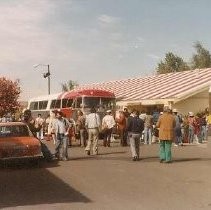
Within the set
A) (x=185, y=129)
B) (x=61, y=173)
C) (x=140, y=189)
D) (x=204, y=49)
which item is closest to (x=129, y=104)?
(x=185, y=129)

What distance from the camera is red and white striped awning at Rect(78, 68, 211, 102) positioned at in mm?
34656

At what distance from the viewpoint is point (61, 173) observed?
14.9 meters

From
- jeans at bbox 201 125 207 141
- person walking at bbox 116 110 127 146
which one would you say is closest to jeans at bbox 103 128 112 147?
person walking at bbox 116 110 127 146

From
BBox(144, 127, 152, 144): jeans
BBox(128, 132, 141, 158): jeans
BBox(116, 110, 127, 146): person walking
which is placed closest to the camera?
BBox(128, 132, 141, 158): jeans

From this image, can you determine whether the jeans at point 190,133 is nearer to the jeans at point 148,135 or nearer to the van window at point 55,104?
the jeans at point 148,135

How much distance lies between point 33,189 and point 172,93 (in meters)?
23.9

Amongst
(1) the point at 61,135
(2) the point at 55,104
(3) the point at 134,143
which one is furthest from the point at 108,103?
(3) the point at 134,143

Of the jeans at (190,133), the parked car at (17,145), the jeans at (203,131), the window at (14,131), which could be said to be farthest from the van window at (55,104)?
the parked car at (17,145)

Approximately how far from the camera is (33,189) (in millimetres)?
11977

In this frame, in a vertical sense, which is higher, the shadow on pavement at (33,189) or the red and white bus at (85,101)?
the red and white bus at (85,101)

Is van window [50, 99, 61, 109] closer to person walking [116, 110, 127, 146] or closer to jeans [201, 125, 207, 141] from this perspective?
person walking [116, 110, 127, 146]

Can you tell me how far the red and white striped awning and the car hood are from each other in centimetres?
1778

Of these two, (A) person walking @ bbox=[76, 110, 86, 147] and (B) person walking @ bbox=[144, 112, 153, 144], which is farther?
(B) person walking @ bbox=[144, 112, 153, 144]

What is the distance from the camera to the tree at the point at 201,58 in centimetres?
7769
